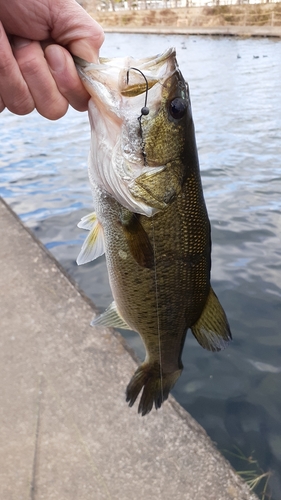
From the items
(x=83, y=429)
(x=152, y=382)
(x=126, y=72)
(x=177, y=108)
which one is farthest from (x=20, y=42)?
(x=83, y=429)

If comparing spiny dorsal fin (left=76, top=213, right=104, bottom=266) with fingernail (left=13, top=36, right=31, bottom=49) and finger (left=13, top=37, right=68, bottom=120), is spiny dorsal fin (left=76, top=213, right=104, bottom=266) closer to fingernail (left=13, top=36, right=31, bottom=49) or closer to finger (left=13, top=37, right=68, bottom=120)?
finger (left=13, top=37, right=68, bottom=120)

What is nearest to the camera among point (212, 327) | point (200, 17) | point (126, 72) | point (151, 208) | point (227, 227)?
Answer: point (126, 72)

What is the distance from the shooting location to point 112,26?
202 ft

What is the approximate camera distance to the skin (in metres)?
1.53

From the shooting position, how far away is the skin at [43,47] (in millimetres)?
1533

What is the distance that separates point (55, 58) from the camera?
159 cm

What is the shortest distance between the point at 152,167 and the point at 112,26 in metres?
67.8

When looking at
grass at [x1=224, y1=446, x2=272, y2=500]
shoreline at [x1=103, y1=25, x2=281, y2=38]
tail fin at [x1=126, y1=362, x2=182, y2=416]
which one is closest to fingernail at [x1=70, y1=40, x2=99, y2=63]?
tail fin at [x1=126, y1=362, x2=182, y2=416]

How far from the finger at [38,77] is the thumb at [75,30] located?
0.10 m

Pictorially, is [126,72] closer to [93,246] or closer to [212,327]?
[93,246]

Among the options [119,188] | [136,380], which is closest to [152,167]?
[119,188]

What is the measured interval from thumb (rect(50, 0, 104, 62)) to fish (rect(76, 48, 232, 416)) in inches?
2.0

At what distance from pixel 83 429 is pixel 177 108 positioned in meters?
2.01

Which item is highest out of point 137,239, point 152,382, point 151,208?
point 151,208
